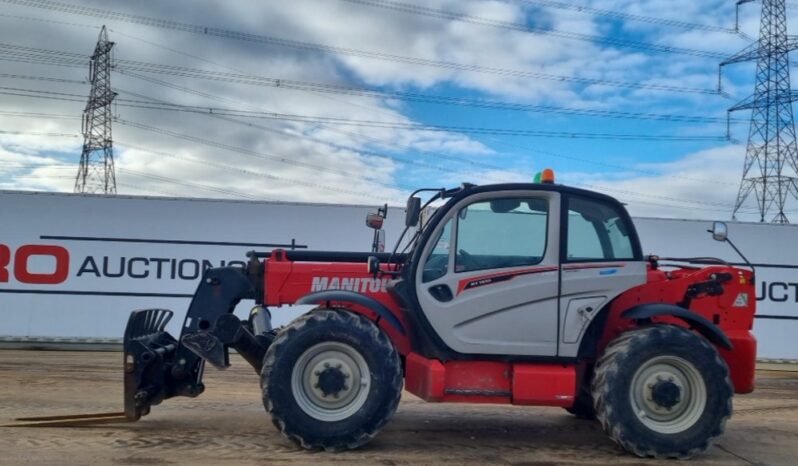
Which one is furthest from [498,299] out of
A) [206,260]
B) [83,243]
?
[83,243]

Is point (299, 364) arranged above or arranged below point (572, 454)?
above

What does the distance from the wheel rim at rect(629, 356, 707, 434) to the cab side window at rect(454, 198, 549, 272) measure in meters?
1.25

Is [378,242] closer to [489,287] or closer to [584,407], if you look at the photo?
[489,287]

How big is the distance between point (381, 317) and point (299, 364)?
75 centimetres

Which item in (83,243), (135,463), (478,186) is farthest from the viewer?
(83,243)

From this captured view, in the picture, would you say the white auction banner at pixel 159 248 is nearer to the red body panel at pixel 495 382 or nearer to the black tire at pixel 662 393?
the red body panel at pixel 495 382

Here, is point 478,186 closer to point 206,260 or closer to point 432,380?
point 432,380

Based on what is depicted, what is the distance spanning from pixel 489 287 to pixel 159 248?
9198 mm

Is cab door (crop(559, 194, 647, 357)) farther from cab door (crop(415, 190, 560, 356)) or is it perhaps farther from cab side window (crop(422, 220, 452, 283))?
cab side window (crop(422, 220, 452, 283))

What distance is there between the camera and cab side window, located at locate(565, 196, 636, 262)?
598 centimetres

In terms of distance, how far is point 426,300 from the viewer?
586 centimetres

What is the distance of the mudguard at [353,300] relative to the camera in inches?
231

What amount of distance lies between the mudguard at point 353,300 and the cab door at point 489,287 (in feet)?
0.92

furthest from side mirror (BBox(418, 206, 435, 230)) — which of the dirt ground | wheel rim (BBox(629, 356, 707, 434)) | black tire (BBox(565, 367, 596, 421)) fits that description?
wheel rim (BBox(629, 356, 707, 434))
